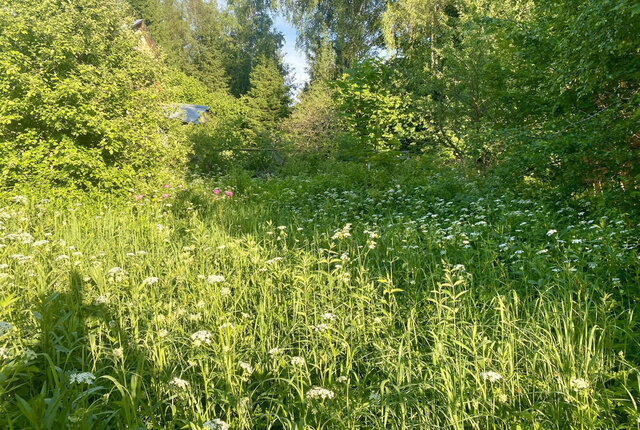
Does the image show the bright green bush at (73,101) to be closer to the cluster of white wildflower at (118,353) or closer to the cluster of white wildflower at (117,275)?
the cluster of white wildflower at (117,275)

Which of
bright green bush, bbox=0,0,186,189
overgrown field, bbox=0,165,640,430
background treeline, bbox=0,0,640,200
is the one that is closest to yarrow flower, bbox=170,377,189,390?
overgrown field, bbox=0,165,640,430

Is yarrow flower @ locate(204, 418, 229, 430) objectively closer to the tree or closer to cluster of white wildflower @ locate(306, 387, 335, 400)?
cluster of white wildflower @ locate(306, 387, 335, 400)

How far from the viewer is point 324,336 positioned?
204cm

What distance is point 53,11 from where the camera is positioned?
5.81 m

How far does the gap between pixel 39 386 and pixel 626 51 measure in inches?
214

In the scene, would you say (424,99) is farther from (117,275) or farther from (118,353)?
(118,353)

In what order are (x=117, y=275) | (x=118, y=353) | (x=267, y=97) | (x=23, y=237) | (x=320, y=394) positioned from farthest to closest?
(x=267, y=97) → (x=23, y=237) → (x=117, y=275) → (x=118, y=353) → (x=320, y=394)

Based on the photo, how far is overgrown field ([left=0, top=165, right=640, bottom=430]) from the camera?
1.59 m

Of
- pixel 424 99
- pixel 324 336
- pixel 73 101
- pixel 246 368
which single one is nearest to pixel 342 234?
pixel 324 336

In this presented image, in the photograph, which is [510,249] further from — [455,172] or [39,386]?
[455,172]

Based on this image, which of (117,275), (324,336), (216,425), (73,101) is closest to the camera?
(216,425)

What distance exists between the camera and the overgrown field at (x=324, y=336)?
1.59 metres

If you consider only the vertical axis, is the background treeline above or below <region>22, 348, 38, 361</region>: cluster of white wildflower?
above

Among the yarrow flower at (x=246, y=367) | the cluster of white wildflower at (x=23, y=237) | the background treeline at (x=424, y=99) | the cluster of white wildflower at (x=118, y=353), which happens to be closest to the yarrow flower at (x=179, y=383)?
the yarrow flower at (x=246, y=367)
